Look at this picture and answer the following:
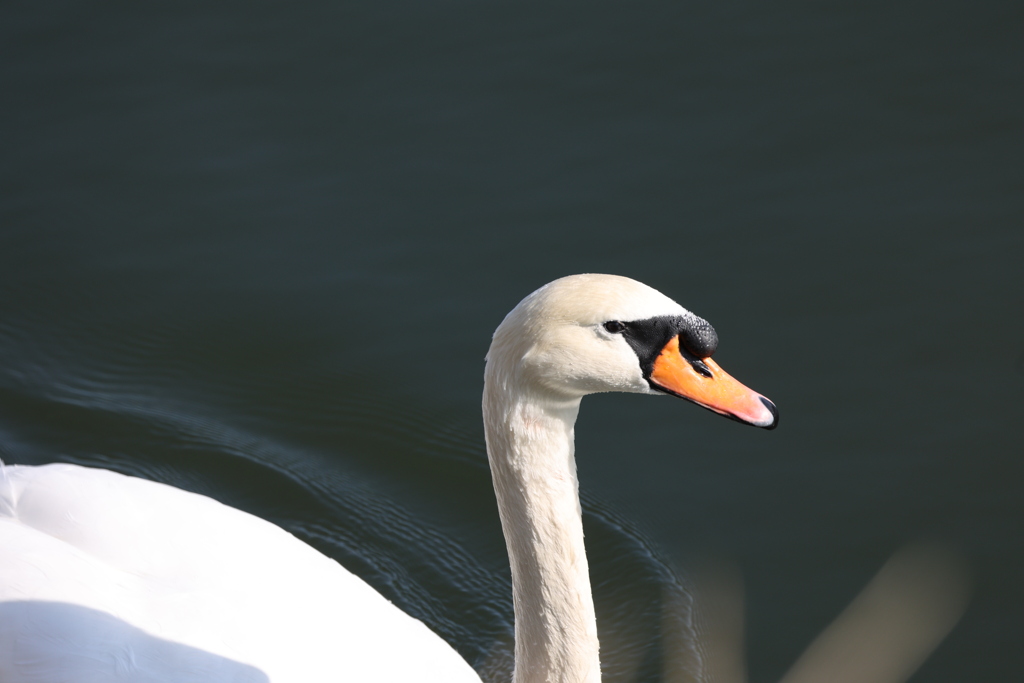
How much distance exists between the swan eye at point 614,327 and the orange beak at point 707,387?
146mm

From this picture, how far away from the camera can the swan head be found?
299 cm

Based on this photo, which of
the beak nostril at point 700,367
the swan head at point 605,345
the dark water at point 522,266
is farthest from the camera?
the dark water at point 522,266

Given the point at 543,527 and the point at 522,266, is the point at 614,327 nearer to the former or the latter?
the point at 543,527

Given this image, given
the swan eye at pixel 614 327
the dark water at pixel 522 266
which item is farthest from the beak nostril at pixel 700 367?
the dark water at pixel 522 266

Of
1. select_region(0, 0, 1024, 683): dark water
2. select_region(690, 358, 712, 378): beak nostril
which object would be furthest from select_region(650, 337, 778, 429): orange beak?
select_region(0, 0, 1024, 683): dark water

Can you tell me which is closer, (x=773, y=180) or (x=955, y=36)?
(x=773, y=180)

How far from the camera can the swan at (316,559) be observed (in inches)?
120

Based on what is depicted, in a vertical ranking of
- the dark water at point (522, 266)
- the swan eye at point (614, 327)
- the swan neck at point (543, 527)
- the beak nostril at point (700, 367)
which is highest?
the dark water at point (522, 266)

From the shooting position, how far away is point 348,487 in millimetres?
5406

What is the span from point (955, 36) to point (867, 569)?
3.90m

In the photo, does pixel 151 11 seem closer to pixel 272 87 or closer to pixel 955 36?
pixel 272 87

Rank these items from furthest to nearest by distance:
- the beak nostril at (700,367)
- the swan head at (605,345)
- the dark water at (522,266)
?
the dark water at (522,266), the beak nostril at (700,367), the swan head at (605,345)

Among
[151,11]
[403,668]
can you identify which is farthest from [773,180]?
[151,11]

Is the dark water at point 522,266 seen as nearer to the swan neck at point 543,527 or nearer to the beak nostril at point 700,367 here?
the swan neck at point 543,527
